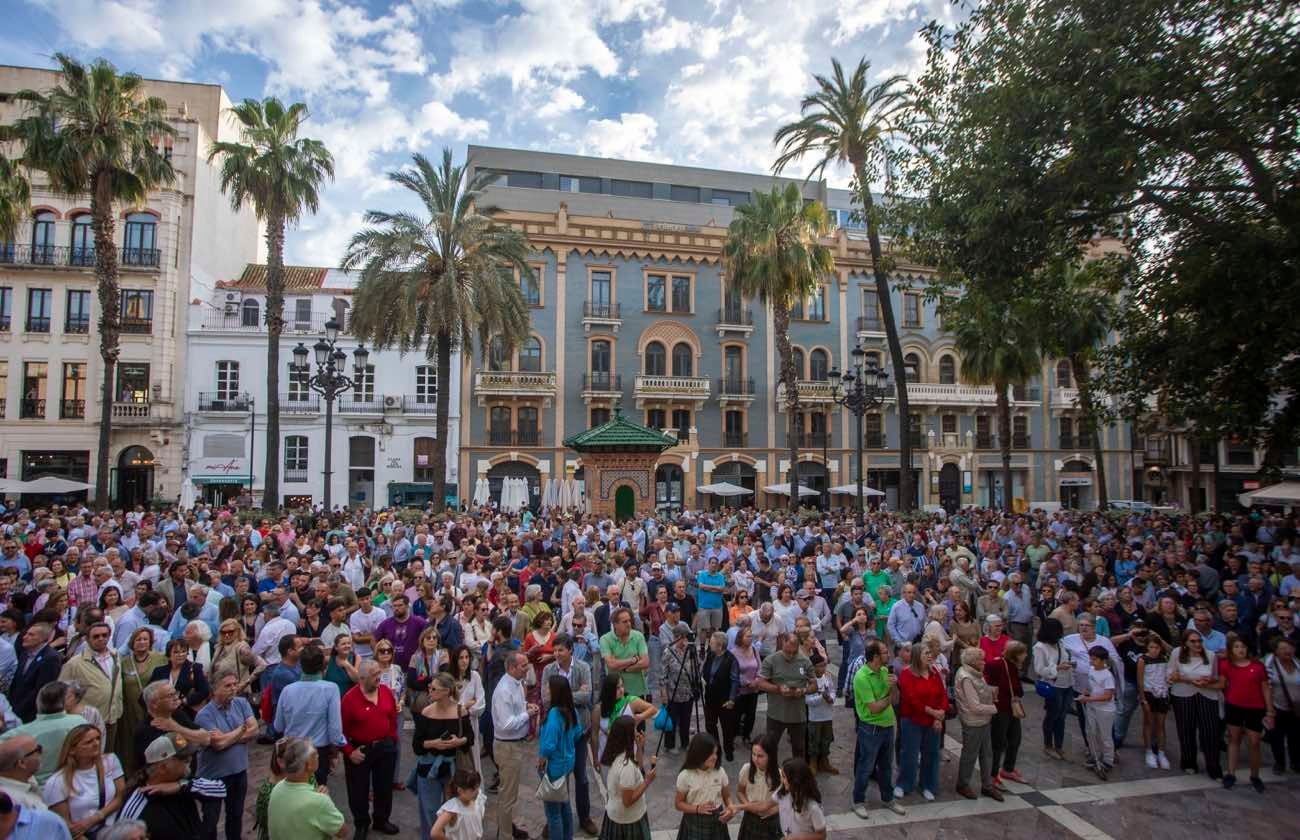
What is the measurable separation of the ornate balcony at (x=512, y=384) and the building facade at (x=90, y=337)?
1322 centimetres

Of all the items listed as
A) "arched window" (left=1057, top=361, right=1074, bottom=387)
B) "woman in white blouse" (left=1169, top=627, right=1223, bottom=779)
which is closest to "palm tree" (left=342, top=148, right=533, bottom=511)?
"woman in white blouse" (left=1169, top=627, right=1223, bottom=779)

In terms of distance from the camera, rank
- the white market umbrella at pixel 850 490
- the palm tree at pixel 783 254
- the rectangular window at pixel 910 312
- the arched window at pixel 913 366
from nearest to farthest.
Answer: the palm tree at pixel 783 254
the white market umbrella at pixel 850 490
the arched window at pixel 913 366
the rectangular window at pixel 910 312

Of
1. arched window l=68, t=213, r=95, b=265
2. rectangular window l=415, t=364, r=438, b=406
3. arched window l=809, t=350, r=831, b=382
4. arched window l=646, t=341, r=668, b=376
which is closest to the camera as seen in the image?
arched window l=68, t=213, r=95, b=265

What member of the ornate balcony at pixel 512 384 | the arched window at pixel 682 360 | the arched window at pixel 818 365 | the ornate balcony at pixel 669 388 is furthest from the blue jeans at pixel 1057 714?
the arched window at pixel 818 365

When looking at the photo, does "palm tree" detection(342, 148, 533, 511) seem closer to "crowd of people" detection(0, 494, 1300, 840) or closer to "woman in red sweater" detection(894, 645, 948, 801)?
"crowd of people" detection(0, 494, 1300, 840)

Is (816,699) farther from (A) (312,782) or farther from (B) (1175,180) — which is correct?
(B) (1175,180)

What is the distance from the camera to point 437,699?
5.80 m

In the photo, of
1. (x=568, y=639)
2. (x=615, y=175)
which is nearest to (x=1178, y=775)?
(x=568, y=639)

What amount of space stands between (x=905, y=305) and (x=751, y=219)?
16449mm

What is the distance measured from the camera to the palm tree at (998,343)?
12891mm

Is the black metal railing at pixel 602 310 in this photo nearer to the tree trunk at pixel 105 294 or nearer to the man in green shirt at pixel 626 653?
the tree trunk at pixel 105 294

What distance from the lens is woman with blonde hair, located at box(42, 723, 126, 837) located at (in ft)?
14.7

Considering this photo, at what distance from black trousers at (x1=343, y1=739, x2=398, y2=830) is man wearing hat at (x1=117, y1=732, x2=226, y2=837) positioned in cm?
140

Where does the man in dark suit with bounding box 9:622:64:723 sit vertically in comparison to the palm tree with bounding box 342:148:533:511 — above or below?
below
